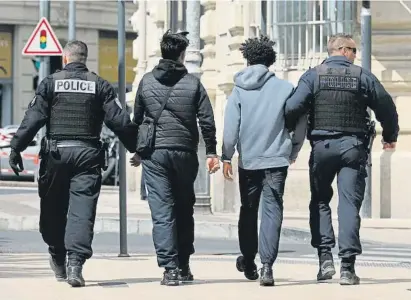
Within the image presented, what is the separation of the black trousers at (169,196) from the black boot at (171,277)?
3cm

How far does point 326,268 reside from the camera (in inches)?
402

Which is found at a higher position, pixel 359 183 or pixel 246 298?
pixel 359 183

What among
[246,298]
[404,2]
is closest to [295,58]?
[404,2]

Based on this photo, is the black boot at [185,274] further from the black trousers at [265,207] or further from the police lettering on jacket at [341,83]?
the police lettering on jacket at [341,83]

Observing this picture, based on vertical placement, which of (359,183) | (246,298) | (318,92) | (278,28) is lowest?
(246,298)

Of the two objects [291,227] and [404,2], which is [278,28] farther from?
[291,227]

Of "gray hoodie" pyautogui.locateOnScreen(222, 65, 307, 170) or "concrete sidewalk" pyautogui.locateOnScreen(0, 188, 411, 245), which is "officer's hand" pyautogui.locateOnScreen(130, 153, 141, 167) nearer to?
"gray hoodie" pyautogui.locateOnScreen(222, 65, 307, 170)

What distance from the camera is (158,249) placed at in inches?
392

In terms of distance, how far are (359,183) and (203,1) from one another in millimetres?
13100

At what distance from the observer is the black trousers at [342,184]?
33.1 feet

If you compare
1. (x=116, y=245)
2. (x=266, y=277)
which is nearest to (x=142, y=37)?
(x=116, y=245)

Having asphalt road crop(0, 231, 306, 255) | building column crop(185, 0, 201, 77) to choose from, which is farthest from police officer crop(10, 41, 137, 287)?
building column crop(185, 0, 201, 77)

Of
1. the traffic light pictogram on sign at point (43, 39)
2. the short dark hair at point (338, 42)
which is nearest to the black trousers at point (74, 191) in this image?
the short dark hair at point (338, 42)

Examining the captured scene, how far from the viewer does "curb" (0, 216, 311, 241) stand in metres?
16.3
